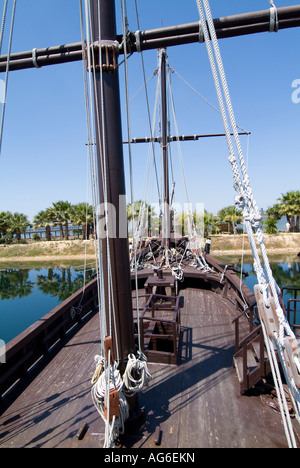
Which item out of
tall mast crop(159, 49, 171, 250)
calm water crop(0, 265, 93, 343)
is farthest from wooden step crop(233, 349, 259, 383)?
calm water crop(0, 265, 93, 343)

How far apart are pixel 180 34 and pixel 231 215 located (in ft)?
125

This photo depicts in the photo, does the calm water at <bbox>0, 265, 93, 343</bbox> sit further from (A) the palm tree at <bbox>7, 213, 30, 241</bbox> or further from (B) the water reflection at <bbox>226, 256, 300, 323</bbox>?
(B) the water reflection at <bbox>226, 256, 300, 323</bbox>

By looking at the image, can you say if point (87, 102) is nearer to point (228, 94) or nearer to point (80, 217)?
point (228, 94)

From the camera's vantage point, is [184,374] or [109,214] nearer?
[109,214]

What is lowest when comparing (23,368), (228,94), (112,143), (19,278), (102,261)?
(19,278)

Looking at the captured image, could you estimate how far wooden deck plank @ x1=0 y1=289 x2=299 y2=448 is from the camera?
2.84 metres

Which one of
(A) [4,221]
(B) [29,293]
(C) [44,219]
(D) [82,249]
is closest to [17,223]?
(A) [4,221]

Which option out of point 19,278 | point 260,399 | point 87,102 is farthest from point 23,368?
point 19,278

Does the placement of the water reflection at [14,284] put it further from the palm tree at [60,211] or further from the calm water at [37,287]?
the palm tree at [60,211]

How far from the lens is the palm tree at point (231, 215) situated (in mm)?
38131

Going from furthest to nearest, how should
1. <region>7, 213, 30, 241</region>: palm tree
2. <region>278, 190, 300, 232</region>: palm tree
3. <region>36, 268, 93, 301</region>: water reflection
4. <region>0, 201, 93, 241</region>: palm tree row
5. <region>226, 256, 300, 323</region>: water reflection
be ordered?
1. <region>7, 213, 30, 241</region>: palm tree
2. <region>0, 201, 93, 241</region>: palm tree row
3. <region>278, 190, 300, 232</region>: palm tree
4. <region>36, 268, 93, 301</region>: water reflection
5. <region>226, 256, 300, 323</region>: water reflection

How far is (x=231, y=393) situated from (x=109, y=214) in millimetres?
3041

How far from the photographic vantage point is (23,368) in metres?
4.03

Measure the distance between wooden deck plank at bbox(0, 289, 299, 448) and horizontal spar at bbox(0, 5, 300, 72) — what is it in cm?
437
